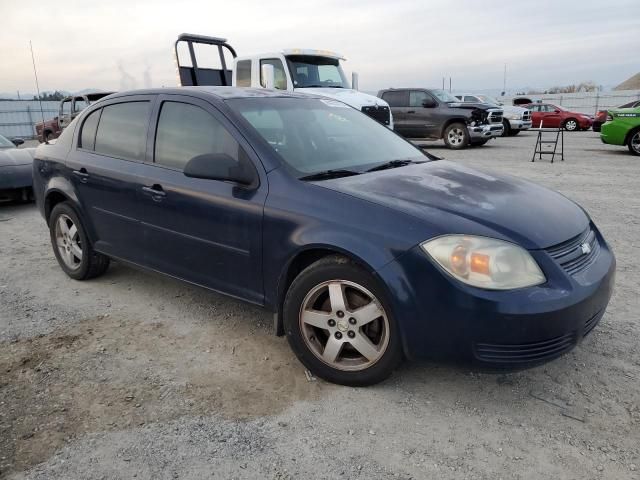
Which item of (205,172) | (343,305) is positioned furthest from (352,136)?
(343,305)

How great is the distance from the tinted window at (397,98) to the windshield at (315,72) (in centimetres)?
534

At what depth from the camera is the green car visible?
1273 cm

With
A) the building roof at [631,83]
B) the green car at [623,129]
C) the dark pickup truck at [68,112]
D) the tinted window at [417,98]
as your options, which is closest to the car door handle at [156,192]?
the dark pickup truck at [68,112]

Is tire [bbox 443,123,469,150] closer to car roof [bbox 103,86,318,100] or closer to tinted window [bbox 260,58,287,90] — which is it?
tinted window [bbox 260,58,287,90]

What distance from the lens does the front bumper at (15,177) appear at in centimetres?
751

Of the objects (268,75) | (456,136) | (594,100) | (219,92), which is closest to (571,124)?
(594,100)

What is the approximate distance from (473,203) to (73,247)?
3.47 meters

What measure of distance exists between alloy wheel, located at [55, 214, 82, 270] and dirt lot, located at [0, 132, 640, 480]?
664mm

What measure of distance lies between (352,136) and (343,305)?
1442 mm

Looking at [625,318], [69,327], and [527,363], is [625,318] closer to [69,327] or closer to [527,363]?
[527,363]

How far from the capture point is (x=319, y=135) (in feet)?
11.4

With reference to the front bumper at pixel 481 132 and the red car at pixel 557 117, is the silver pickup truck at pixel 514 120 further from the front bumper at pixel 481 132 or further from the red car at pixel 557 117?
the front bumper at pixel 481 132

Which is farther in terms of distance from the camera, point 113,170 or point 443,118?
point 443,118

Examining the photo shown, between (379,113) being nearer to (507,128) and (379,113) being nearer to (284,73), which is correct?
(284,73)
